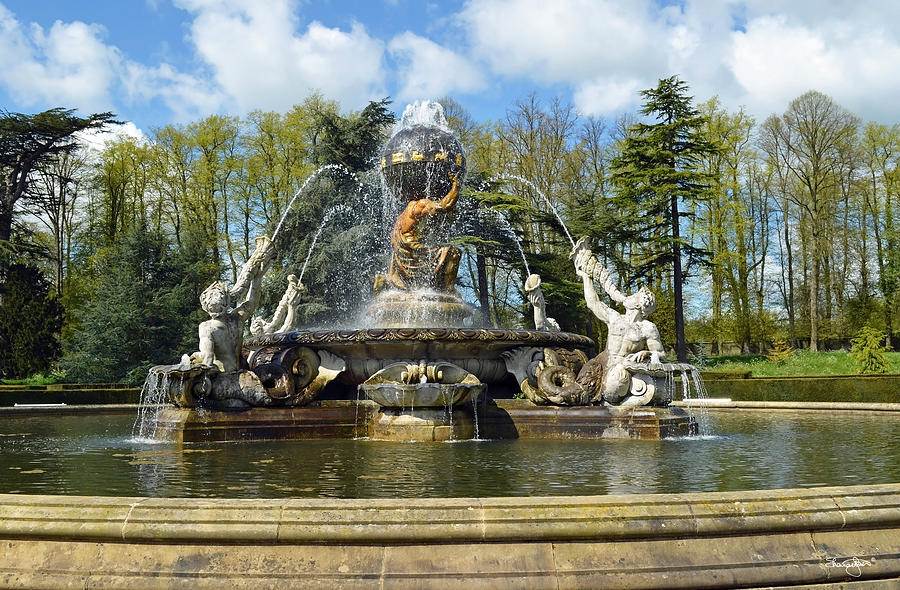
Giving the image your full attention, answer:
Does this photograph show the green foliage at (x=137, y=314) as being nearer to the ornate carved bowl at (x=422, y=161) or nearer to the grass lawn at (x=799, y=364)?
the ornate carved bowl at (x=422, y=161)

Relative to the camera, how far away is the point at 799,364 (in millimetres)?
35906

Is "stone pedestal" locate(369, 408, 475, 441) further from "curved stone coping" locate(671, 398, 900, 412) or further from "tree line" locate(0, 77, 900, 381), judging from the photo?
"tree line" locate(0, 77, 900, 381)

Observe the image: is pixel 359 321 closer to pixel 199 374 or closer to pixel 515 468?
pixel 199 374

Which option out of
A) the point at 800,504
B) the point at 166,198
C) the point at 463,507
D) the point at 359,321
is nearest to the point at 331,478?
the point at 463,507

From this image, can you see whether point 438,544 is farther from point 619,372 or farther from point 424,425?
point 619,372

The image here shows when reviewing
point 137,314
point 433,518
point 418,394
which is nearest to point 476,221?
point 137,314

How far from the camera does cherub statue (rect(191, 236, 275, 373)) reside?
37.9ft

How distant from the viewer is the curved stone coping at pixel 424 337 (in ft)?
37.2

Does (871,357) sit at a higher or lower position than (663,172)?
lower

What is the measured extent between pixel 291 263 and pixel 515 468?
26.7 meters

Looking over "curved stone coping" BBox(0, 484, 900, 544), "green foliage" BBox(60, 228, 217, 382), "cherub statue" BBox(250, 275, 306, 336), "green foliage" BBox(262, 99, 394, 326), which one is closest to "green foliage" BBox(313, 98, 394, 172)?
"green foliage" BBox(262, 99, 394, 326)

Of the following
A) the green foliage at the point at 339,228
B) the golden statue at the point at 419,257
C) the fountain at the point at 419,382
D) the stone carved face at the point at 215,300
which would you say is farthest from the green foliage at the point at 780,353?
the stone carved face at the point at 215,300

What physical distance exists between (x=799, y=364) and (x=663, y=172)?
10386 mm

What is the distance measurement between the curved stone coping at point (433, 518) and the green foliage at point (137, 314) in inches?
1058
